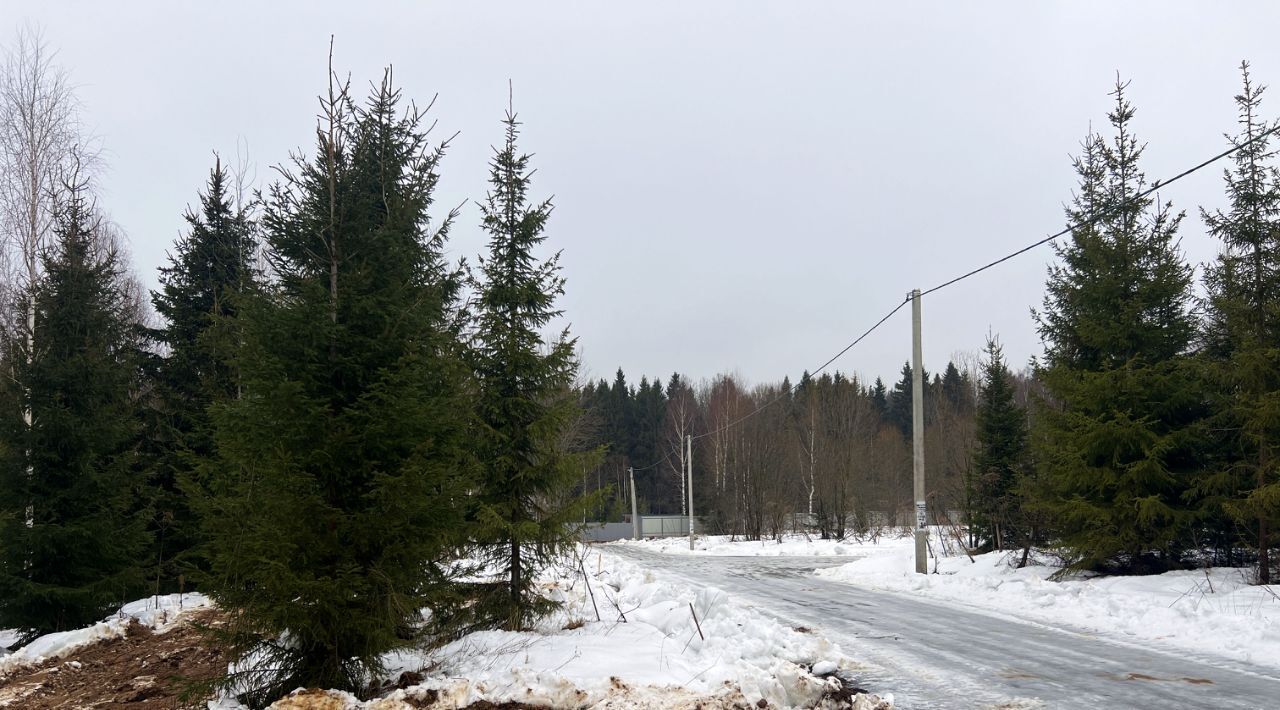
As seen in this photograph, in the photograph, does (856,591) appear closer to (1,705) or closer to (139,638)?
(139,638)

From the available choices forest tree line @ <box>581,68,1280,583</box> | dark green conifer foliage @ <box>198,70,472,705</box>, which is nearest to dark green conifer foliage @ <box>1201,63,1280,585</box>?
forest tree line @ <box>581,68,1280,583</box>

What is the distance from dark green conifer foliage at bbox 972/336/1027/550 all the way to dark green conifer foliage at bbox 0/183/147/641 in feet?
63.5

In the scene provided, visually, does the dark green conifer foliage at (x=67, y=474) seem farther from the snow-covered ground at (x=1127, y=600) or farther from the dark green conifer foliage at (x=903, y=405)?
the dark green conifer foliage at (x=903, y=405)

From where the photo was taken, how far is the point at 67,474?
14711mm

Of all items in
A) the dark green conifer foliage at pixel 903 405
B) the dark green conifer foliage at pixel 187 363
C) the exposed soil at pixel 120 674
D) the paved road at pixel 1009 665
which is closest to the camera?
the paved road at pixel 1009 665

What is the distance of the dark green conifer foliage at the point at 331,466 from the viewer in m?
6.86

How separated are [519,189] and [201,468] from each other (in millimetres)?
5263

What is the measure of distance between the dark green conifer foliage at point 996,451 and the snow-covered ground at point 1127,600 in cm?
167

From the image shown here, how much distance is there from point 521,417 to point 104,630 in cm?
875

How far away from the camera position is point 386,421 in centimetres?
705

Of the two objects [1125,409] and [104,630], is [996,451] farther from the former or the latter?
[104,630]

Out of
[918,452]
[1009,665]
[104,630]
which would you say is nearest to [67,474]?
[104,630]

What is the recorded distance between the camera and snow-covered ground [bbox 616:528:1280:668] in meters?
10.4

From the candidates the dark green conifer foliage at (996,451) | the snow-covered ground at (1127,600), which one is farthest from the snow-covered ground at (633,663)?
the dark green conifer foliage at (996,451)
